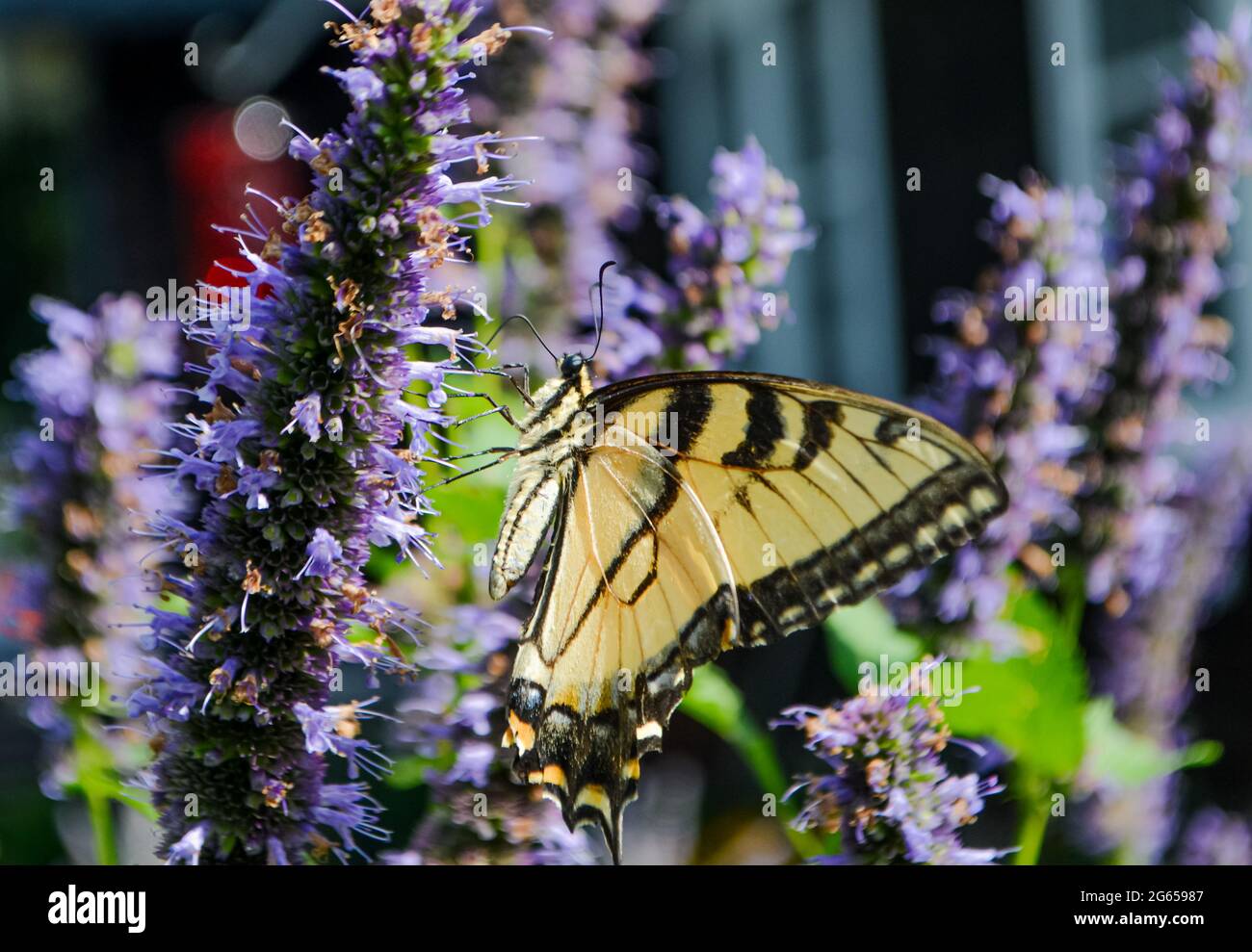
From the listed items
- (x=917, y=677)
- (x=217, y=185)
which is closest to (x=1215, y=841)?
(x=917, y=677)

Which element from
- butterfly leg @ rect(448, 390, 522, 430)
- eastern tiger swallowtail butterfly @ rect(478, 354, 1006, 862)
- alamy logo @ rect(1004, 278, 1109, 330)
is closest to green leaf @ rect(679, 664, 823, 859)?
eastern tiger swallowtail butterfly @ rect(478, 354, 1006, 862)

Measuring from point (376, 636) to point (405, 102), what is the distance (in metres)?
0.82

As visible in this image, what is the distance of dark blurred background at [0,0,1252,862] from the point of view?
3.93m

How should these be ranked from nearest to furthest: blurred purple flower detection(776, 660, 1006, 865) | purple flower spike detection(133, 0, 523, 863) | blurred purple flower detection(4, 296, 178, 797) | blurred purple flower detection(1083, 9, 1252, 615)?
purple flower spike detection(133, 0, 523, 863), blurred purple flower detection(776, 660, 1006, 865), blurred purple flower detection(4, 296, 178, 797), blurred purple flower detection(1083, 9, 1252, 615)

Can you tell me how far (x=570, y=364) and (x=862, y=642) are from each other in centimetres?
74

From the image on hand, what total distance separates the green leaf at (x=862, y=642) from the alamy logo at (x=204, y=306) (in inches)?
46.5

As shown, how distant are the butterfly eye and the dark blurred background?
59.8 inches

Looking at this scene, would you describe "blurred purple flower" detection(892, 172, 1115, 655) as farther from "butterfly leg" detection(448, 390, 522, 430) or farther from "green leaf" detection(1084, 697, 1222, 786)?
"butterfly leg" detection(448, 390, 522, 430)

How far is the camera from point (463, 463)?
209cm

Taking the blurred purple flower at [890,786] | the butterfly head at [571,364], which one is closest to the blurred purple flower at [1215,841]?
the blurred purple flower at [890,786]

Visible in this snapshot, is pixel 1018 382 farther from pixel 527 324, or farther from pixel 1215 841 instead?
pixel 1215 841
